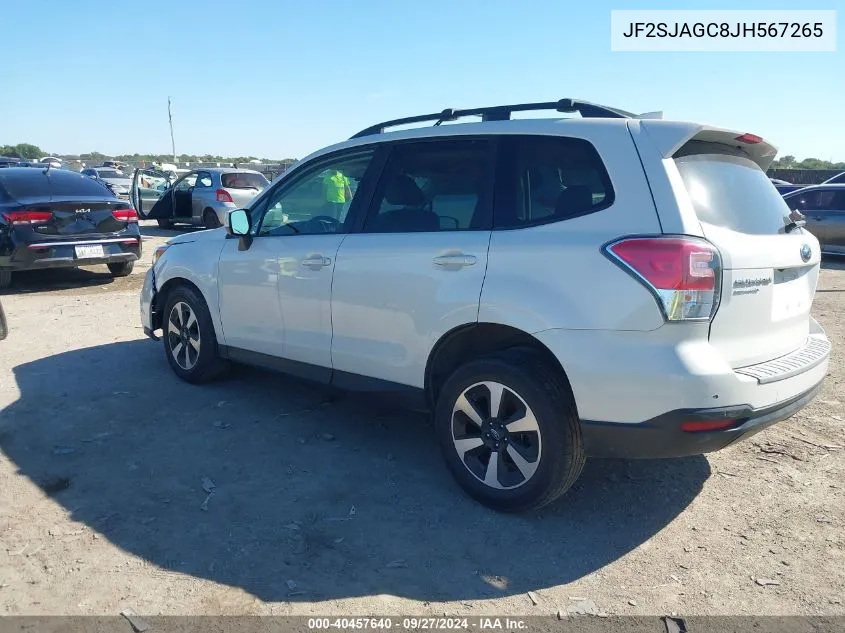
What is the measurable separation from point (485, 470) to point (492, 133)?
5.87 ft

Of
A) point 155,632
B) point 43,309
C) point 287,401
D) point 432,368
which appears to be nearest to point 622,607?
point 432,368

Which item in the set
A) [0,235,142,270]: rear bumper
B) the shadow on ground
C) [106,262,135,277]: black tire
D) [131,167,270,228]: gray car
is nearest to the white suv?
the shadow on ground

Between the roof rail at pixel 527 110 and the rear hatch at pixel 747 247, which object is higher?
the roof rail at pixel 527 110

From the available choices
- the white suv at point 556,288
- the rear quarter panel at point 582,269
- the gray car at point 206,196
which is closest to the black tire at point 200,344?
the white suv at point 556,288

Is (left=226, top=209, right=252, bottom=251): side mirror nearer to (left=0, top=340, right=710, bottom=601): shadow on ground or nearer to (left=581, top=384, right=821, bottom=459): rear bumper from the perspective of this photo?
(left=0, top=340, right=710, bottom=601): shadow on ground

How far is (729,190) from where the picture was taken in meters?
3.33

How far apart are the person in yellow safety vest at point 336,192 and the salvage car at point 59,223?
6.17 meters

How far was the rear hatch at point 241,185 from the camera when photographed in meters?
16.4

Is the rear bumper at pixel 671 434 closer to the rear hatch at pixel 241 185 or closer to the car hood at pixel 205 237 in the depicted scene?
the car hood at pixel 205 237

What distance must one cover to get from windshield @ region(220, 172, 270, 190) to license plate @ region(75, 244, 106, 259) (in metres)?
7.15

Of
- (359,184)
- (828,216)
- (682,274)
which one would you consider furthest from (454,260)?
(828,216)

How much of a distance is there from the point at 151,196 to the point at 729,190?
1926cm

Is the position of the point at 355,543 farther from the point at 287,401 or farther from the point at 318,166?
the point at 318,166

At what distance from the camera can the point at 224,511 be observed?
356 centimetres
